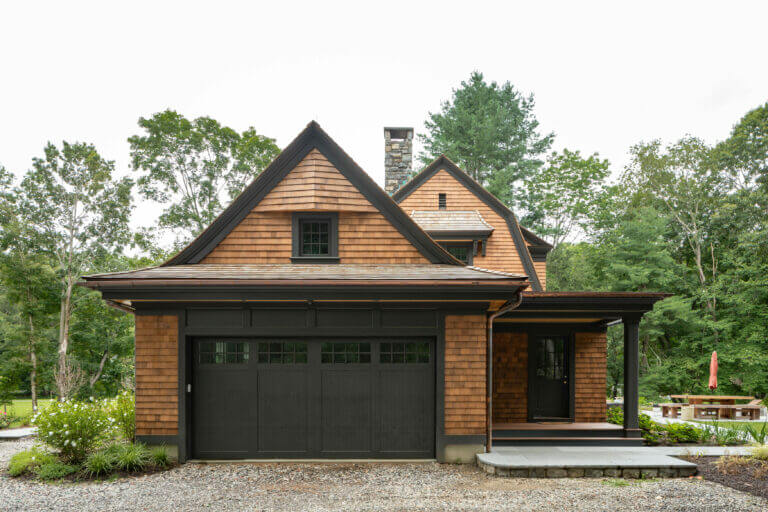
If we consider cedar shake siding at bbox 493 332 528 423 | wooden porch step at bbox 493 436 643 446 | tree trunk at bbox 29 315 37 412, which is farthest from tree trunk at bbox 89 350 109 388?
wooden porch step at bbox 493 436 643 446

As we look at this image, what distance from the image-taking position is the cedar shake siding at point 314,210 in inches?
362

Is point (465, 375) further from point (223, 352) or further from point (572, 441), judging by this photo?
point (223, 352)

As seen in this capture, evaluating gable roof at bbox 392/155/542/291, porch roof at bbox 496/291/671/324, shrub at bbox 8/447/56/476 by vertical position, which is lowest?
shrub at bbox 8/447/56/476

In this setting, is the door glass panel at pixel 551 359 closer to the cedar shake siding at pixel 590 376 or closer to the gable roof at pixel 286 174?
the cedar shake siding at pixel 590 376

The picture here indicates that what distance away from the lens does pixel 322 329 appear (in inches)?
319

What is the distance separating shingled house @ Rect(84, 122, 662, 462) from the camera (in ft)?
25.2

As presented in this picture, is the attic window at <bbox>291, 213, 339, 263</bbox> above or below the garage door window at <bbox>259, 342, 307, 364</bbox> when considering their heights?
above

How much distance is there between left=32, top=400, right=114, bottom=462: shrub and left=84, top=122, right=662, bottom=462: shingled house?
69cm

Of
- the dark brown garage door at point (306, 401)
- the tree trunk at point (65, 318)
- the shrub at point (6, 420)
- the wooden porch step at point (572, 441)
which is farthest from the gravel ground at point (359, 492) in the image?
the tree trunk at point (65, 318)

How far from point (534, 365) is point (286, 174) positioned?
7384 mm

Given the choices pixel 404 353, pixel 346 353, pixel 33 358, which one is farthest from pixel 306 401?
pixel 33 358

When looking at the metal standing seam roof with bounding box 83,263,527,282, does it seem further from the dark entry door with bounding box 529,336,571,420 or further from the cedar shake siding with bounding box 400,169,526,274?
the dark entry door with bounding box 529,336,571,420

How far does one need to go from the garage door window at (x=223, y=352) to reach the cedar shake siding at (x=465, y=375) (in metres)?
3.44

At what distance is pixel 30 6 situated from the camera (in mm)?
13664
